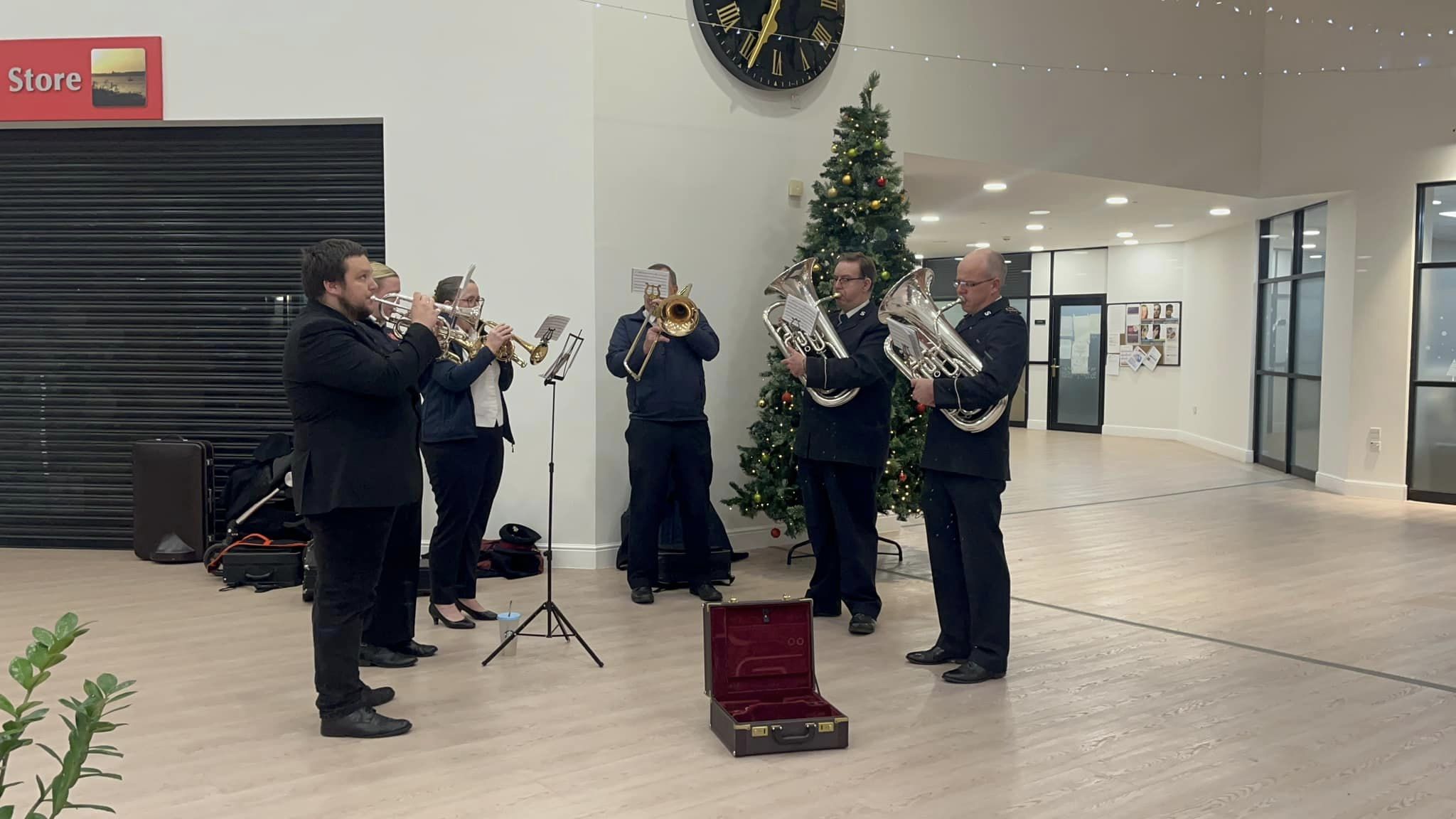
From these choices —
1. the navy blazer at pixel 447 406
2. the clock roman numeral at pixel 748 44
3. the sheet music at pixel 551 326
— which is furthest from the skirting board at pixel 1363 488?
the navy blazer at pixel 447 406

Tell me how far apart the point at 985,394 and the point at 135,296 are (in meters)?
5.93

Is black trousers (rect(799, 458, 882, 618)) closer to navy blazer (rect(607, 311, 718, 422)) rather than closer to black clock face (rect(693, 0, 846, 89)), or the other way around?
navy blazer (rect(607, 311, 718, 422))

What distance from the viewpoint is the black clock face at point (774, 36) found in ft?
23.6

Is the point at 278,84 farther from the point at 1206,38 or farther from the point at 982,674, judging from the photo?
the point at 1206,38

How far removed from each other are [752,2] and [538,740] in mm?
5296

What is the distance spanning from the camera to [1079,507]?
9539mm

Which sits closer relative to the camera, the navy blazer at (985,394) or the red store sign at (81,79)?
the navy blazer at (985,394)

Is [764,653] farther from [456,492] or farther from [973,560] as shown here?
[456,492]

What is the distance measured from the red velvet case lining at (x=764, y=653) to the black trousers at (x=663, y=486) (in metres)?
1.99

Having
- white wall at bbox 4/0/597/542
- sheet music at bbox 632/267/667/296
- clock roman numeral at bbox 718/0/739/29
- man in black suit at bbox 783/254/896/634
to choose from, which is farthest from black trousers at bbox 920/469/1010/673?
clock roman numeral at bbox 718/0/739/29

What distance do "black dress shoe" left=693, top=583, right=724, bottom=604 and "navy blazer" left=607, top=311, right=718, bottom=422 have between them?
3.02 ft

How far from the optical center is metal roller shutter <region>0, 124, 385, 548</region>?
7.27m

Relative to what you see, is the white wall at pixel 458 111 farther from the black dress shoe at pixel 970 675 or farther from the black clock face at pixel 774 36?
the black dress shoe at pixel 970 675

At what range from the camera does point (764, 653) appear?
4.08 m
